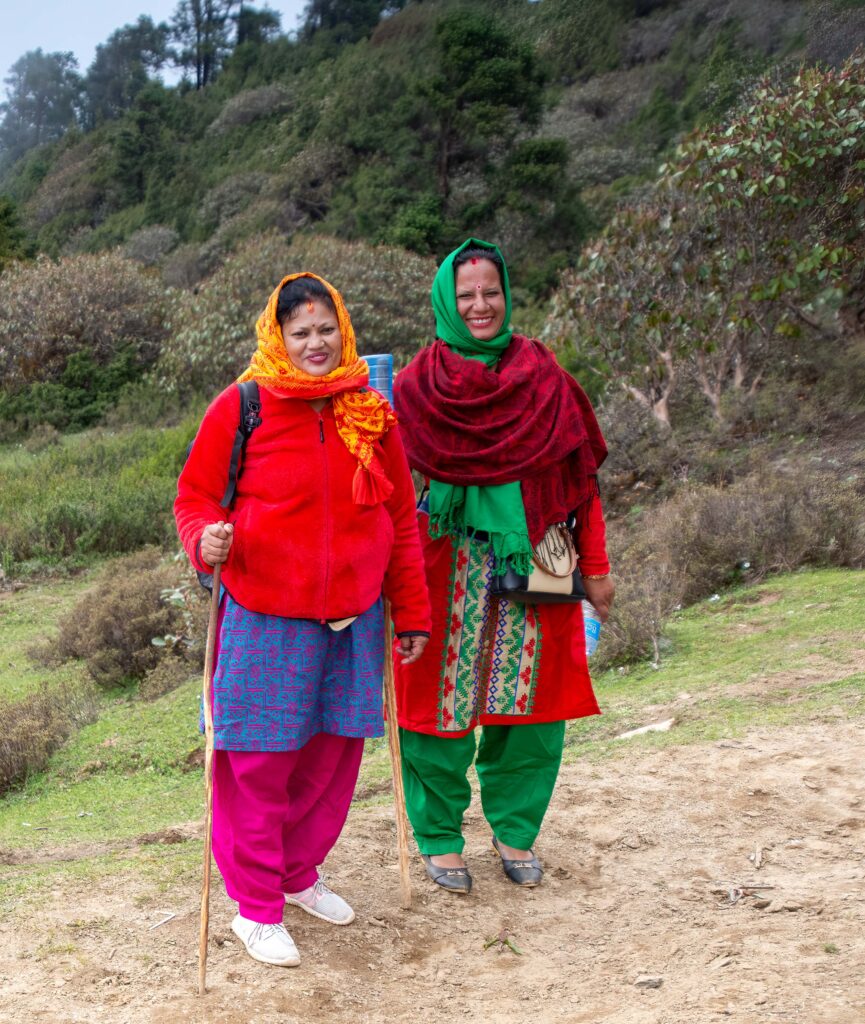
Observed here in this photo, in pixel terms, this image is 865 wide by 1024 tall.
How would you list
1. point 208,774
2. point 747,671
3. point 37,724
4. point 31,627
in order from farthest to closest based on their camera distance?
1. point 31,627
2. point 37,724
3. point 747,671
4. point 208,774

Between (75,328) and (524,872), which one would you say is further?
(75,328)

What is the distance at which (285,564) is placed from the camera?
107 inches

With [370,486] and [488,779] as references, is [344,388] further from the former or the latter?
[488,779]

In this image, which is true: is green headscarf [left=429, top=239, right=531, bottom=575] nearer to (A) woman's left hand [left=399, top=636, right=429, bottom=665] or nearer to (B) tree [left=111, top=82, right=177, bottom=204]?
(A) woman's left hand [left=399, top=636, right=429, bottom=665]

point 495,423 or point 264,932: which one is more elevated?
point 495,423

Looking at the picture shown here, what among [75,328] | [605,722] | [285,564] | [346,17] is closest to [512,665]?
[285,564]

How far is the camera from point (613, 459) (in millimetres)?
10156

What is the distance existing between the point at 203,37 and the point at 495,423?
50103 mm

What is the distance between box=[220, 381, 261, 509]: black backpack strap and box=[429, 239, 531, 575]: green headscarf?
2.09 ft

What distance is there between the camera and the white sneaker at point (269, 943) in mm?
2768

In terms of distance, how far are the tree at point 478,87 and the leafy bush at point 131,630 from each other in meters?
18.5

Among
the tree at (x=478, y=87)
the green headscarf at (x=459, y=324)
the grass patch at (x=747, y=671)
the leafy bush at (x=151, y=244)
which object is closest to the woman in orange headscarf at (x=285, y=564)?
the green headscarf at (x=459, y=324)

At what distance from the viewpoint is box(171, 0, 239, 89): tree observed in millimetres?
47281

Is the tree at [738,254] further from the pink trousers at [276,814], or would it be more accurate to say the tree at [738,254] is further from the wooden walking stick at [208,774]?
the wooden walking stick at [208,774]
